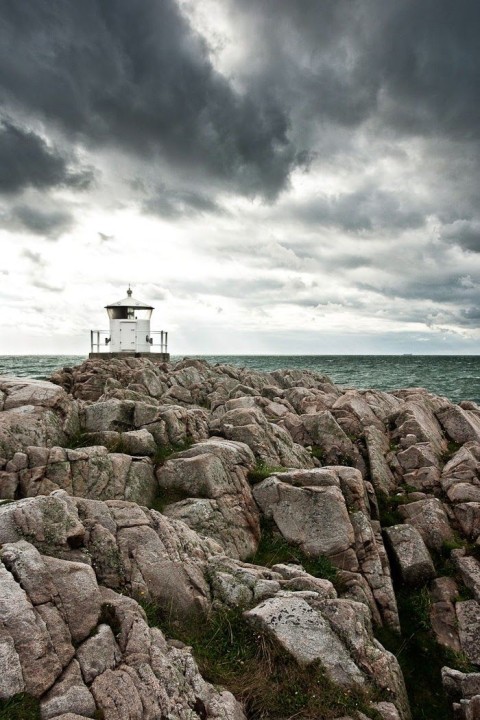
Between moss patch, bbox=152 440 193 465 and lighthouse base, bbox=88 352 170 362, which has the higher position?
lighthouse base, bbox=88 352 170 362

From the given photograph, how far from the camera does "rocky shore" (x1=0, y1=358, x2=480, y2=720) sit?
7.88m

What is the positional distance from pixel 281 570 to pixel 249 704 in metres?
3.96

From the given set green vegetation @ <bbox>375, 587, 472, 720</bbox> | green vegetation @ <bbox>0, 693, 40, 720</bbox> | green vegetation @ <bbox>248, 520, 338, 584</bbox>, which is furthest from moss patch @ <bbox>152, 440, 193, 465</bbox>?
green vegetation @ <bbox>0, 693, 40, 720</bbox>

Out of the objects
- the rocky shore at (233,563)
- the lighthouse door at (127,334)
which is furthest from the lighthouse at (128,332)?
the rocky shore at (233,563)

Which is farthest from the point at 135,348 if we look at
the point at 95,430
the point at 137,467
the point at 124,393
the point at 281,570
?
the point at 281,570

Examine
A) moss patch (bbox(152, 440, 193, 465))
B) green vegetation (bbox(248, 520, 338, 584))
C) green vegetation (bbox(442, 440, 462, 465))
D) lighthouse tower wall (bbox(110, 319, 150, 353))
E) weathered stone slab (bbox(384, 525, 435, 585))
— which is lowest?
weathered stone slab (bbox(384, 525, 435, 585))

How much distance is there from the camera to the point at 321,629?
962cm

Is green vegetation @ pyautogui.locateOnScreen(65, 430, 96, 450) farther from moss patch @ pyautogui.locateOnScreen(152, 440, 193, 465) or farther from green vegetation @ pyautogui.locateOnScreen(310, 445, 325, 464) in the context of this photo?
green vegetation @ pyautogui.locateOnScreen(310, 445, 325, 464)

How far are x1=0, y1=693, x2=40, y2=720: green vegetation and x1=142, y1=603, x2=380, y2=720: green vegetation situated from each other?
295 cm

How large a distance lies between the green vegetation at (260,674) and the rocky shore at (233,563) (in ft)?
0.10

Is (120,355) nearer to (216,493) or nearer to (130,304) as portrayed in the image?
(130,304)

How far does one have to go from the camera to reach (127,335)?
2203 inches

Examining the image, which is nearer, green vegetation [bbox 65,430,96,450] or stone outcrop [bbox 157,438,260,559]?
stone outcrop [bbox 157,438,260,559]

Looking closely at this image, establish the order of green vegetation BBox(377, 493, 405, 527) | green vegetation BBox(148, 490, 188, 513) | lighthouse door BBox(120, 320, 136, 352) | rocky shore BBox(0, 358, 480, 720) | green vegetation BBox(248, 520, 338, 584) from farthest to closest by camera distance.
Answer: lighthouse door BBox(120, 320, 136, 352) < green vegetation BBox(377, 493, 405, 527) < green vegetation BBox(148, 490, 188, 513) < green vegetation BBox(248, 520, 338, 584) < rocky shore BBox(0, 358, 480, 720)
